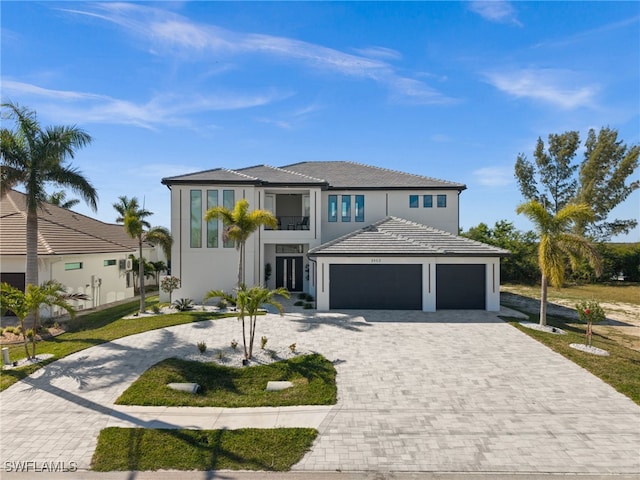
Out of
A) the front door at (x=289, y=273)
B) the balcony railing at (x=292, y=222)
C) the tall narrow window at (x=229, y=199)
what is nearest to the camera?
the tall narrow window at (x=229, y=199)

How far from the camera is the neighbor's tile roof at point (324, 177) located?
1933 cm

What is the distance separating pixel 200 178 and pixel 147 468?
16.5 meters

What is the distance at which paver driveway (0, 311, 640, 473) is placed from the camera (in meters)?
5.83

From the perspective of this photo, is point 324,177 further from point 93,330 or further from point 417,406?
point 417,406

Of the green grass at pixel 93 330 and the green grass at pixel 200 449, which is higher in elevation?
the green grass at pixel 93 330

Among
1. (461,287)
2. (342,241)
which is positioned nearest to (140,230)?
(342,241)

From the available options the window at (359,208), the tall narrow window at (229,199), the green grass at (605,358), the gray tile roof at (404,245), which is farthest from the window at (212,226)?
the green grass at (605,358)

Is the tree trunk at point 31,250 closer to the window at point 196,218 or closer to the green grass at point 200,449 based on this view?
the window at point 196,218

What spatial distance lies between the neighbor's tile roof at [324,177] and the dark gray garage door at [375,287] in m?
6.53

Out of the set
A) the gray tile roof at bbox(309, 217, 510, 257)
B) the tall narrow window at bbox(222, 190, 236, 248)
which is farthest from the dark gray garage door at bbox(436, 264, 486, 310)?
the tall narrow window at bbox(222, 190, 236, 248)

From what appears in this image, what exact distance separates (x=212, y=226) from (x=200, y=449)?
15.0m

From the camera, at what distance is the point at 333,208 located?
72.8 ft

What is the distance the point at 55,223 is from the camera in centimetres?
2052

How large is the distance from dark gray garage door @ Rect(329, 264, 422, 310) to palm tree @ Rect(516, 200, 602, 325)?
18.5ft
